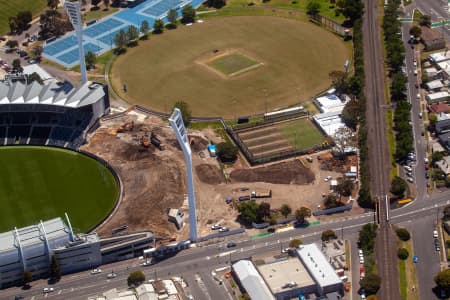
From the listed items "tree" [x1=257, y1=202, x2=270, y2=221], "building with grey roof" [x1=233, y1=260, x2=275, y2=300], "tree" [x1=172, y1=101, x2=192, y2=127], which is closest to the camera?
"building with grey roof" [x1=233, y1=260, x2=275, y2=300]

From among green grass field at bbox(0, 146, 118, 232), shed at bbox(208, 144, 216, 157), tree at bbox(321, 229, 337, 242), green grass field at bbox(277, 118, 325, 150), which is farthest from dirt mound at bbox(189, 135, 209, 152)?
tree at bbox(321, 229, 337, 242)

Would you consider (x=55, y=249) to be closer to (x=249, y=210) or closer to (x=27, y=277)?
(x=27, y=277)

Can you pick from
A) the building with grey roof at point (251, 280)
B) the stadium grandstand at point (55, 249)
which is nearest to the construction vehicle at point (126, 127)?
the stadium grandstand at point (55, 249)

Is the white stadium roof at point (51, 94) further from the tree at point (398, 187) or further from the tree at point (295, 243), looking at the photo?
the tree at point (398, 187)

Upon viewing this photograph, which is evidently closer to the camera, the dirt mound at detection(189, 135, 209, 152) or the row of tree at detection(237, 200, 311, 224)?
the row of tree at detection(237, 200, 311, 224)

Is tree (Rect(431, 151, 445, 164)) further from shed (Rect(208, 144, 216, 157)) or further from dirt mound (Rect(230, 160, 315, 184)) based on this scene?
shed (Rect(208, 144, 216, 157))

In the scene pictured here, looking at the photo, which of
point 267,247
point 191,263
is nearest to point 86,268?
point 191,263
